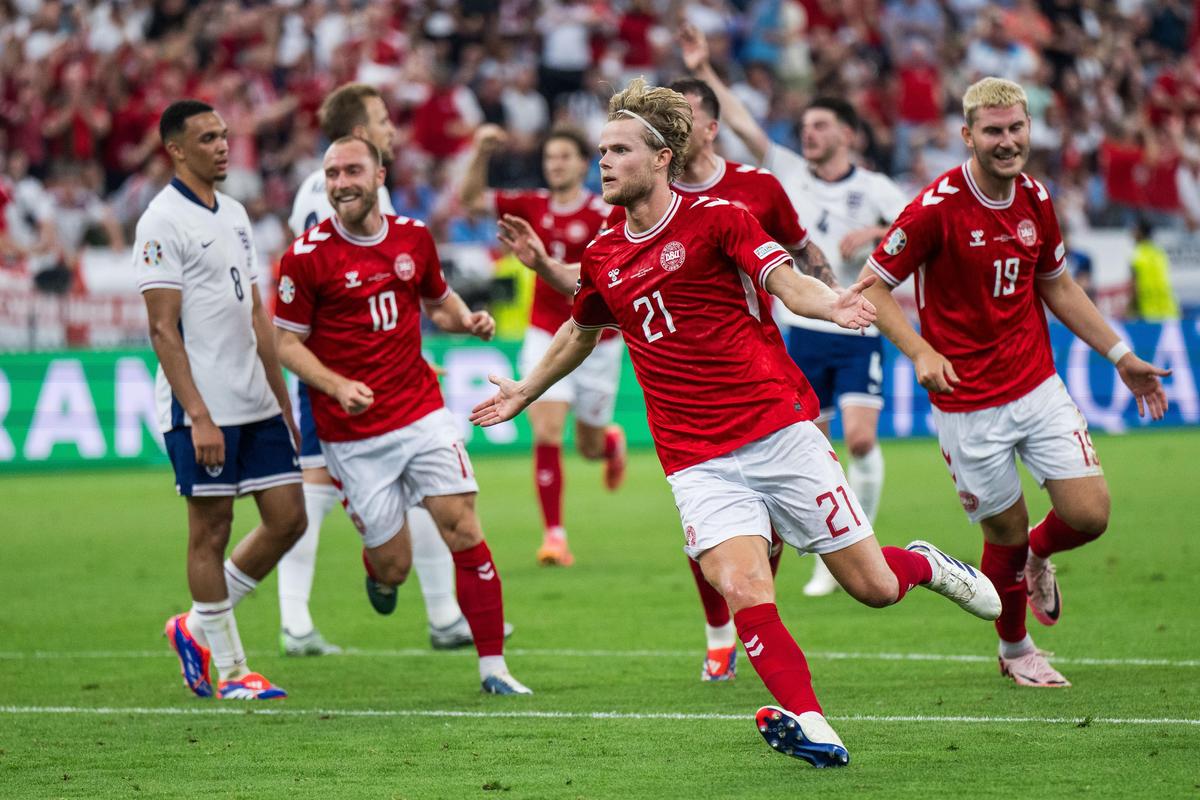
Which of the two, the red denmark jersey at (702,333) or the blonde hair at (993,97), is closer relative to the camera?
the red denmark jersey at (702,333)

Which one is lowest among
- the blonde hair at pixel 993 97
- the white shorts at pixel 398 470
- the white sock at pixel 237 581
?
the white sock at pixel 237 581

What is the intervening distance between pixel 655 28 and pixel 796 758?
72.8 ft

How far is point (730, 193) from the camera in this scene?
317 inches

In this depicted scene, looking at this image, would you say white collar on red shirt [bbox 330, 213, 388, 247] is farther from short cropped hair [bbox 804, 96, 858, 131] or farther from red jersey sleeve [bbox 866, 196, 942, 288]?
short cropped hair [bbox 804, 96, 858, 131]

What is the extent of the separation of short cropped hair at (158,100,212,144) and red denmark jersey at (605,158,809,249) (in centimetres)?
198

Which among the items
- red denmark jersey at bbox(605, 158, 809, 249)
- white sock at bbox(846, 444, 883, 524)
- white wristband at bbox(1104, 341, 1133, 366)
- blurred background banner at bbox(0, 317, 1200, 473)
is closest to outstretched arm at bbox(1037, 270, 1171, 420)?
white wristband at bbox(1104, 341, 1133, 366)

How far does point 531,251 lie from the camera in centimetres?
750

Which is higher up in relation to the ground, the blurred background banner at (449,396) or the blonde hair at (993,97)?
the blonde hair at (993,97)

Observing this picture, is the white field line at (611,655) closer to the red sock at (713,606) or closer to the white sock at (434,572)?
the white sock at (434,572)

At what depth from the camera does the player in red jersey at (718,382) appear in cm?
608

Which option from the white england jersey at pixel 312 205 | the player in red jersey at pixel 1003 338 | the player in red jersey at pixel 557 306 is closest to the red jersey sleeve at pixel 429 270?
the white england jersey at pixel 312 205

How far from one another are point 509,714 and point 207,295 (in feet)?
7.76

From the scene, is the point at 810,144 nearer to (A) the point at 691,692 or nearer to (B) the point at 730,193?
(B) the point at 730,193

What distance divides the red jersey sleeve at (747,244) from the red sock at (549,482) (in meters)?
6.42
